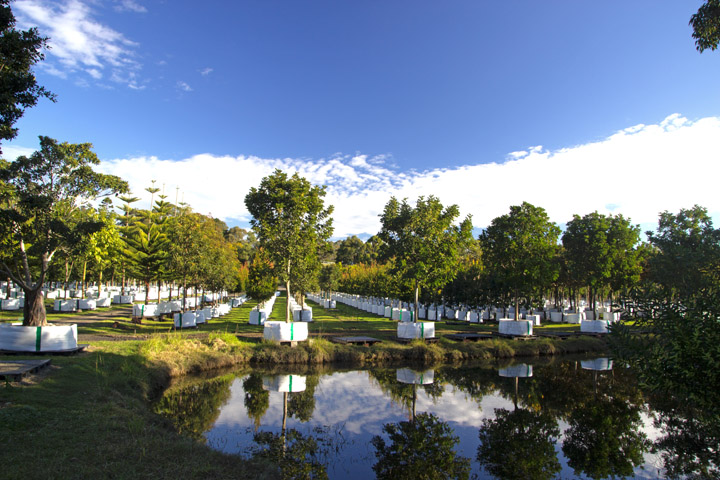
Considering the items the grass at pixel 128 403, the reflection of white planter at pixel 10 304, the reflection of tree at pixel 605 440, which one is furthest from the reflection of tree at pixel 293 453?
the reflection of white planter at pixel 10 304

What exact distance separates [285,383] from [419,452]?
6.55m

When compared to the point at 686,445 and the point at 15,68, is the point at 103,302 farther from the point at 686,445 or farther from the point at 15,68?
the point at 686,445

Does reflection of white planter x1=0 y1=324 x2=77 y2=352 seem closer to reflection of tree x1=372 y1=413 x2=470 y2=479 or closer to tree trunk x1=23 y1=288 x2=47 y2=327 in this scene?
tree trunk x1=23 y1=288 x2=47 y2=327

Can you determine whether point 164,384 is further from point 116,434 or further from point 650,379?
point 650,379

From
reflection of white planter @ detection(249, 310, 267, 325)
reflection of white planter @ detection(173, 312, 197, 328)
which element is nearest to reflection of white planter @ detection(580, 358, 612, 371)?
reflection of white planter @ detection(249, 310, 267, 325)

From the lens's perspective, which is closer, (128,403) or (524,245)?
(128,403)

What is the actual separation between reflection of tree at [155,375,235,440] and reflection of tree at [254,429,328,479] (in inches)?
56.5

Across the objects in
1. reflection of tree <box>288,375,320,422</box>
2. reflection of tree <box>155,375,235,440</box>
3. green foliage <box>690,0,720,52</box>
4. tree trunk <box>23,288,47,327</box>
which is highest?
green foliage <box>690,0,720,52</box>

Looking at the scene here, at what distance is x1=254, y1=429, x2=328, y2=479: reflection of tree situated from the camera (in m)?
7.18

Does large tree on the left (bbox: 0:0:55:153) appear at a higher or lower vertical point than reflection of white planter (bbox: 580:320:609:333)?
higher

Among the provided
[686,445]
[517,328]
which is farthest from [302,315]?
[686,445]

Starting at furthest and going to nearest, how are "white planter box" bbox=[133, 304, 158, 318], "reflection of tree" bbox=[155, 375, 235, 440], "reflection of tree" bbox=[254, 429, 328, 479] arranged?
1. "white planter box" bbox=[133, 304, 158, 318]
2. "reflection of tree" bbox=[155, 375, 235, 440]
3. "reflection of tree" bbox=[254, 429, 328, 479]

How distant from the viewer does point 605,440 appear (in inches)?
372

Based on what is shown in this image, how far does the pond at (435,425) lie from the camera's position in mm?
7891
